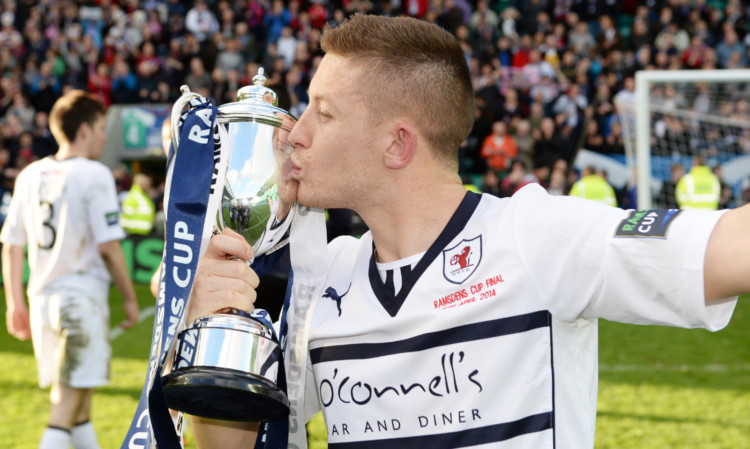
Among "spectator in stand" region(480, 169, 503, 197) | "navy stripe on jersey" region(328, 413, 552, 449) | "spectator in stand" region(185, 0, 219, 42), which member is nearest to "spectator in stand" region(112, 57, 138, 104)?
"spectator in stand" region(185, 0, 219, 42)

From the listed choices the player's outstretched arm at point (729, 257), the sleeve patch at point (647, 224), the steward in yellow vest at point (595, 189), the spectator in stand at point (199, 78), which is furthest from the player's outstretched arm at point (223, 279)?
the spectator in stand at point (199, 78)

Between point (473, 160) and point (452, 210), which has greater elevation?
point (452, 210)

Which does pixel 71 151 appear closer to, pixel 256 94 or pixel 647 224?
pixel 256 94

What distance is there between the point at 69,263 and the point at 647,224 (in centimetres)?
393

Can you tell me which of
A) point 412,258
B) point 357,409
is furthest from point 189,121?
point 357,409

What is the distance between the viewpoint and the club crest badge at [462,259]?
5.39 feet

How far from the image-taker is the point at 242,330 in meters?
1.63

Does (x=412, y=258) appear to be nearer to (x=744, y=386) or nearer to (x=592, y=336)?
(x=592, y=336)

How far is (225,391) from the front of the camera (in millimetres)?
1573

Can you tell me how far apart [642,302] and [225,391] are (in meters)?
0.75

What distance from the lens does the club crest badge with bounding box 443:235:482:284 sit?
164cm

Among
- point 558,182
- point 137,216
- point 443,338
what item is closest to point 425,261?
point 443,338

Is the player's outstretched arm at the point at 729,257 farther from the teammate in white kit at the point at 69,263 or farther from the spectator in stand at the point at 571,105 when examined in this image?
the spectator in stand at the point at 571,105

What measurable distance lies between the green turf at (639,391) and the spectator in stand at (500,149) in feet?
17.3
